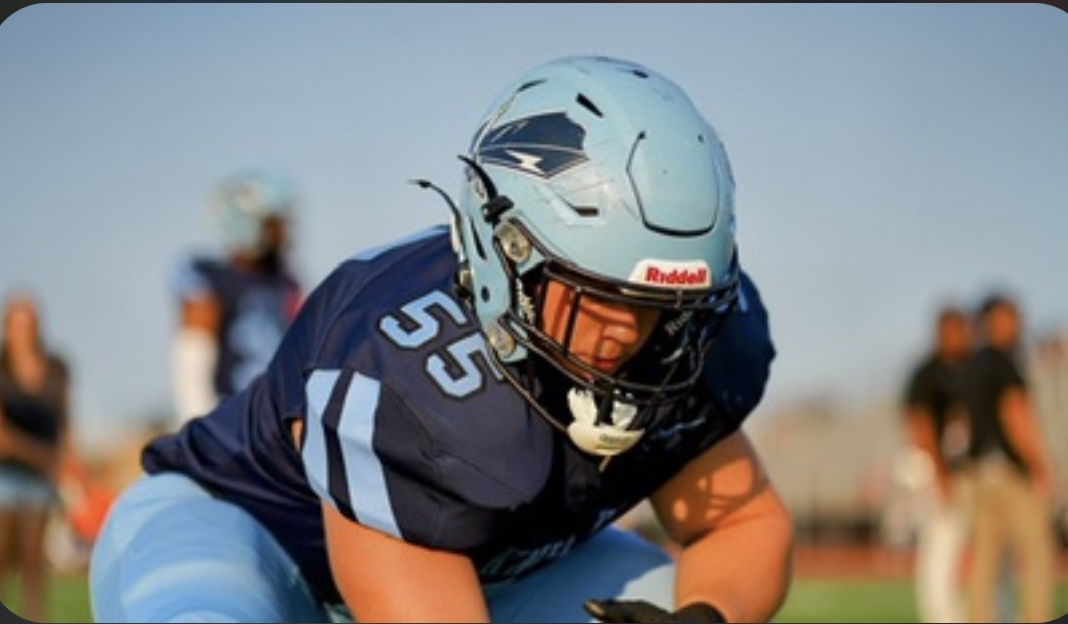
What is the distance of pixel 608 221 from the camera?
2973mm

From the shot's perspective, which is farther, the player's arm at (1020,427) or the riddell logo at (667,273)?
the player's arm at (1020,427)

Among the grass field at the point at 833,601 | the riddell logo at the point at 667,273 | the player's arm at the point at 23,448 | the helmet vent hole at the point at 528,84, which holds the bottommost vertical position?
the grass field at the point at 833,601

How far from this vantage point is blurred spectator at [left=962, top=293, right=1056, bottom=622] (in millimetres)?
9531

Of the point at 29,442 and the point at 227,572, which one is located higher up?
the point at 227,572

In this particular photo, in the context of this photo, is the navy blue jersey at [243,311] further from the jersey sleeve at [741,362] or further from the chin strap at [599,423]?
the chin strap at [599,423]

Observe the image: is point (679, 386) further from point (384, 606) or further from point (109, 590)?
point (109, 590)

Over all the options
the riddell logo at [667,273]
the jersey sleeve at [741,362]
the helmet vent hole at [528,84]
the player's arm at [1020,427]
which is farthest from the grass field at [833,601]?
the riddell logo at [667,273]

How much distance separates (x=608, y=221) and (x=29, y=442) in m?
6.94

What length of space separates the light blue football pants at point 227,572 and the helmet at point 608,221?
417mm

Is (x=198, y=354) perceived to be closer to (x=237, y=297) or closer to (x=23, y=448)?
(x=237, y=297)

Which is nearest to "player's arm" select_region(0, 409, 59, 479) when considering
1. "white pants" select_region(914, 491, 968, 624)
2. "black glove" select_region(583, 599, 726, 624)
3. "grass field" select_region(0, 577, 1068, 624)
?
"grass field" select_region(0, 577, 1068, 624)

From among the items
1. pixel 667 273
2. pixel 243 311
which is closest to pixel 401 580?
pixel 667 273

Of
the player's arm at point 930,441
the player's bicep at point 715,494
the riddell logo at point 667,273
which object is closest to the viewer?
the riddell logo at point 667,273

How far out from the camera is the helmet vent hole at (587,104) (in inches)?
120
